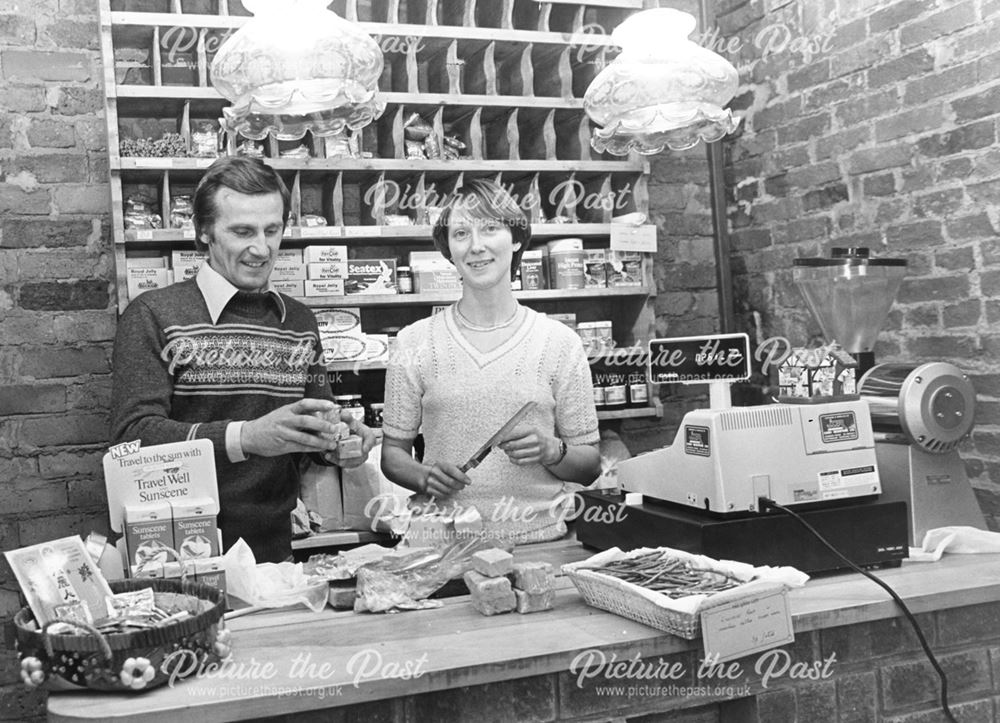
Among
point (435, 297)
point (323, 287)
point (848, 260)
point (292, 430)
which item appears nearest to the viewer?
point (292, 430)

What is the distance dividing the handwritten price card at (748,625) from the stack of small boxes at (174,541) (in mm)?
944

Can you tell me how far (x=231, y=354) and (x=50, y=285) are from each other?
1.23 m

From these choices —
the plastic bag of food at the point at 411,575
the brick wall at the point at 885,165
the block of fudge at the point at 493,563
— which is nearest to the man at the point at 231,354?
the plastic bag of food at the point at 411,575

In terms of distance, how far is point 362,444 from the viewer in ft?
7.99

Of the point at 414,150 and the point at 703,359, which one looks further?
the point at 414,150

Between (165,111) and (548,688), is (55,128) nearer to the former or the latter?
(165,111)

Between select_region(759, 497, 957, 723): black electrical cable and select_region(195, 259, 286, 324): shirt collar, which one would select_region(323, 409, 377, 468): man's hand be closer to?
select_region(195, 259, 286, 324): shirt collar

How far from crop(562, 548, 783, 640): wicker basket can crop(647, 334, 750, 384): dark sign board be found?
1.24 ft

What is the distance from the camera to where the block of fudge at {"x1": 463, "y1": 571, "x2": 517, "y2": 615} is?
→ 1890mm

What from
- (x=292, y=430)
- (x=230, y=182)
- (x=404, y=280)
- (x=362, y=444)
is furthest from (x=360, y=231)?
(x=292, y=430)

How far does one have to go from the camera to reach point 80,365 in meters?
3.51

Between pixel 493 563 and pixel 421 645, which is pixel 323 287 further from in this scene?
pixel 421 645

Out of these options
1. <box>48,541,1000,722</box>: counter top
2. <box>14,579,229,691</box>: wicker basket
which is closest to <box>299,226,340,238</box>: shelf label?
<box>48,541,1000,722</box>: counter top

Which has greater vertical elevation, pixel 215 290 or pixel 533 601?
pixel 215 290
